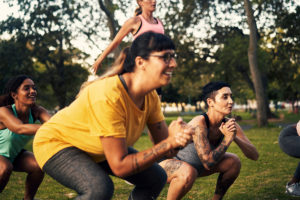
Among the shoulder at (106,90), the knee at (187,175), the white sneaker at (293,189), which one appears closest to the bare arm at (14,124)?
the shoulder at (106,90)

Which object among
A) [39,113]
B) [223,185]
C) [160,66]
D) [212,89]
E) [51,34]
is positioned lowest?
[223,185]

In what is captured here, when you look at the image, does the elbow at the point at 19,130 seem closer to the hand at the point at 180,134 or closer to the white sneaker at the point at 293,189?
the hand at the point at 180,134

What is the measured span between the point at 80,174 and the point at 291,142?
324 cm

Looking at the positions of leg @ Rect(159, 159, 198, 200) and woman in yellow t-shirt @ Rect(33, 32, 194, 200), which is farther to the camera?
leg @ Rect(159, 159, 198, 200)

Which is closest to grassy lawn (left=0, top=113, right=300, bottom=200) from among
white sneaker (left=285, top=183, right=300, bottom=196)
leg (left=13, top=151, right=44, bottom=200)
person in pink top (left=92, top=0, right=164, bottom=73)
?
white sneaker (left=285, top=183, right=300, bottom=196)

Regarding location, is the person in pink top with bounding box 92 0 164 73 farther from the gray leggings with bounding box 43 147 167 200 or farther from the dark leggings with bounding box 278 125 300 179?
the gray leggings with bounding box 43 147 167 200

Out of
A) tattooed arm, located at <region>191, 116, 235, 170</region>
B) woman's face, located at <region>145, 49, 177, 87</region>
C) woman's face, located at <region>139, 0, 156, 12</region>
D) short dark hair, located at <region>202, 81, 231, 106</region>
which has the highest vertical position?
woman's face, located at <region>139, 0, 156, 12</region>

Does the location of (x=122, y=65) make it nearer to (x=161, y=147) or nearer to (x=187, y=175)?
(x=161, y=147)

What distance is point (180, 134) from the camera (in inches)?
91.0

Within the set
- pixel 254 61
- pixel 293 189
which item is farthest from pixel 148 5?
pixel 254 61

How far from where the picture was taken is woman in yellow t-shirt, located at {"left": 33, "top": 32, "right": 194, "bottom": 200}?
2.46m

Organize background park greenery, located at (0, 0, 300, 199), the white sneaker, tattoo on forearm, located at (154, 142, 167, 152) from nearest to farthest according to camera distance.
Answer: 1. tattoo on forearm, located at (154, 142, 167, 152)
2. the white sneaker
3. background park greenery, located at (0, 0, 300, 199)

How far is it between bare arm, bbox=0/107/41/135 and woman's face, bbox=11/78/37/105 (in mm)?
214

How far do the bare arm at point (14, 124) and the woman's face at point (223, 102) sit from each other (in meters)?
2.14
